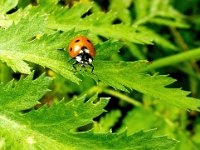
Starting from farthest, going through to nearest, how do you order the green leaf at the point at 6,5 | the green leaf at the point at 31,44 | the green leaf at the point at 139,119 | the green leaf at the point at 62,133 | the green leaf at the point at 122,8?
the green leaf at the point at 122,8 → the green leaf at the point at 139,119 → the green leaf at the point at 6,5 → the green leaf at the point at 31,44 → the green leaf at the point at 62,133

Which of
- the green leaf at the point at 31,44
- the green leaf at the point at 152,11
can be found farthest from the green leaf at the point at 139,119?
the green leaf at the point at 31,44

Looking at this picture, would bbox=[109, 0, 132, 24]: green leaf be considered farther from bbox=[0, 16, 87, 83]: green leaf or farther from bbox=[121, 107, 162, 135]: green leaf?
bbox=[0, 16, 87, 83]: green leaf

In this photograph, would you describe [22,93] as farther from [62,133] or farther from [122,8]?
[122,8]

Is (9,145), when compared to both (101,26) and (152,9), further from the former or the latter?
(152,9)

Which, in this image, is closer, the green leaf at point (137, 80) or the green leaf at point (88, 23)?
the green leaf at point (137, 80)

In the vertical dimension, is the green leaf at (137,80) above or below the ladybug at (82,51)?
below

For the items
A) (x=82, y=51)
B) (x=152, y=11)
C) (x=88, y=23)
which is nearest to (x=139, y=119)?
(x=152, y=11)

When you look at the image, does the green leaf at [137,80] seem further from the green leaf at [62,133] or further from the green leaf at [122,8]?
the green leaf at [122,8]

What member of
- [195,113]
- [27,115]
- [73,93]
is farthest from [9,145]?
[195,113]
